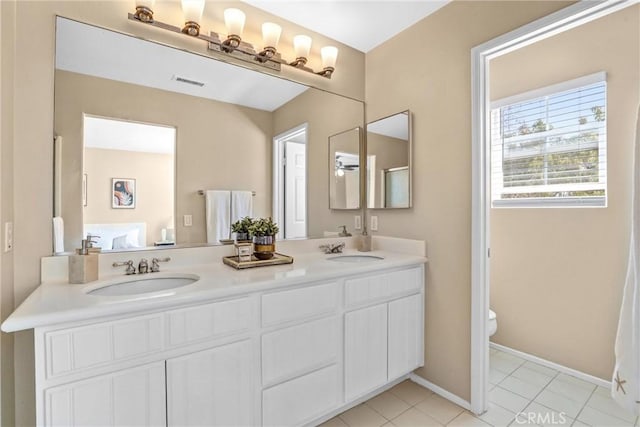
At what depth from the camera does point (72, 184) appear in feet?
4.57

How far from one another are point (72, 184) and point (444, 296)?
2.14m

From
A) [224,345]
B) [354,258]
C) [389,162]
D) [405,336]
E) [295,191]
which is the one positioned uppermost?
[389,162]

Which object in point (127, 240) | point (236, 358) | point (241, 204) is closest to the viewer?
point (236, 358)

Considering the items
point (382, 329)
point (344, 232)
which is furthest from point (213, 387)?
point (344, 232)

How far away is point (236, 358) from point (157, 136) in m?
1.20

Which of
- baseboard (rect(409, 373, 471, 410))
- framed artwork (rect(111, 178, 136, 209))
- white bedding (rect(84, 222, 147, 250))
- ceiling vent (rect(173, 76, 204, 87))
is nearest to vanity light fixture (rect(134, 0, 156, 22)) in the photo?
ceiling vent (rect(173, 76, 204, 87))

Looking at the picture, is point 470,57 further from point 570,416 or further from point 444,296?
point 570,416

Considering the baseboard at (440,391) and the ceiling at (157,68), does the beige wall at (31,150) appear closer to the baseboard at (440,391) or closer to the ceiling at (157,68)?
the ceiling at (157,68)

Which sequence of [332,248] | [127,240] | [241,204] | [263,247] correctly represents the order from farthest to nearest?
[332,248]
[241,204]
[263,247]
[127,240]

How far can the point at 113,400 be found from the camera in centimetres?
Result: 103

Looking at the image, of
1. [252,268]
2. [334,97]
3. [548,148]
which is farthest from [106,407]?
[548,148]

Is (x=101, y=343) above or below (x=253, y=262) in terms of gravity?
below

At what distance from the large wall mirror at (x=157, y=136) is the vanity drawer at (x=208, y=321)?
62 cm

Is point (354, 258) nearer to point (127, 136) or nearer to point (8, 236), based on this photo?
point (127, 136)
